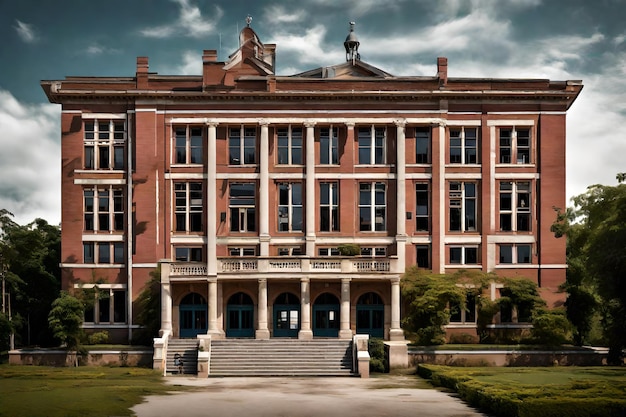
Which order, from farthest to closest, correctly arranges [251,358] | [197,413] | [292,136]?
[292,136], [251,358], [197,413]

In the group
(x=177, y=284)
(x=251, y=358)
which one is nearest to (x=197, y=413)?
→ (x=251, y=358)

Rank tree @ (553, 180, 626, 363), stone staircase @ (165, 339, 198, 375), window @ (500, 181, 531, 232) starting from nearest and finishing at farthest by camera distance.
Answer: tree @ (553, 180, 626, 363), stone staircase @ (165, 339, 198, 375), window @ (500, 181, 531, 232)

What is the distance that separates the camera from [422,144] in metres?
55.0

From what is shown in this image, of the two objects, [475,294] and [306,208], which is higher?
[306,208]

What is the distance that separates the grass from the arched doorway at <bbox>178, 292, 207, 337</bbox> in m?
8.29

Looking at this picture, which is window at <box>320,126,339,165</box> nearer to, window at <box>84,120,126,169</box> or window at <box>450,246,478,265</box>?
window at <box>450,246,478,265</box>

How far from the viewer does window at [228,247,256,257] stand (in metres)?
54.3

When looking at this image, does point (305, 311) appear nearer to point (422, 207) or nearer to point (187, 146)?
point (422, 207)

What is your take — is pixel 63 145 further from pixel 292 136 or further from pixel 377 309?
pixel 377 309

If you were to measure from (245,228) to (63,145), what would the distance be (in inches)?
556

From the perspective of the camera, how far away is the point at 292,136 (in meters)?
55.1

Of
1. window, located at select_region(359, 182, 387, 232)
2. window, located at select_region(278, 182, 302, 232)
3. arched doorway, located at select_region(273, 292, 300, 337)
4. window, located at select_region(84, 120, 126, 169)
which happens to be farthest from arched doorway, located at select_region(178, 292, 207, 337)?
window, located at select_region(359, 182, 387, 232)

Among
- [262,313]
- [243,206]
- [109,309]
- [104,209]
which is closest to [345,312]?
[262,313]

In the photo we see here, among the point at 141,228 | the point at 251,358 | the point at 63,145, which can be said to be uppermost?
the point at 63,145
